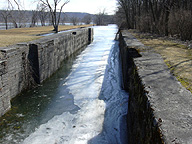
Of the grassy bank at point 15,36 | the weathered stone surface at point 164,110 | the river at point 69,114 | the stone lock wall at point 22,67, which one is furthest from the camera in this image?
the grassy bank at point 15,36

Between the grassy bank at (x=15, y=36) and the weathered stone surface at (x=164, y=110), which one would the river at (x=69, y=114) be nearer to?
the weathered stone surface at (x=164, y=110)

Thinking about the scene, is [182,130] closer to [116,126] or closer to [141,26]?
[116,126]

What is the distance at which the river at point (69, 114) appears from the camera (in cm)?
455

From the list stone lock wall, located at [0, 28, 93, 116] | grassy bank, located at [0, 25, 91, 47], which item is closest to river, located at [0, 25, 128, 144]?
stone lock wall, located at [0, 28, 93, 116]

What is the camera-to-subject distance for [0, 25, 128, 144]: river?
4.55 meters

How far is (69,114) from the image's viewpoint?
5.68m

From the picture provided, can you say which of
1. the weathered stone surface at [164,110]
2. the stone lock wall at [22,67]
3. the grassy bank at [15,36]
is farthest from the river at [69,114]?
the grassy bank at [15,36]

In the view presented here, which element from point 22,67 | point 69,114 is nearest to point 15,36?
point 22,67

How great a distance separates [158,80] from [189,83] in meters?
0.52

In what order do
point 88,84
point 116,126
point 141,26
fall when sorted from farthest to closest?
point 141,26
point 88,84
point 116,126

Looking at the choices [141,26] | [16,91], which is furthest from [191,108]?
[141,26]

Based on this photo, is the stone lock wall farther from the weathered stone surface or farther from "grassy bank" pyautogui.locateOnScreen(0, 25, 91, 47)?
the weathered stone surface

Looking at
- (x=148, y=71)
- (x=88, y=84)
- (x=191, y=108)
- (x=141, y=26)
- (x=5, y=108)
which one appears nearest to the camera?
(x=191, y=108)

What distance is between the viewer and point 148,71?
3.61 metres
